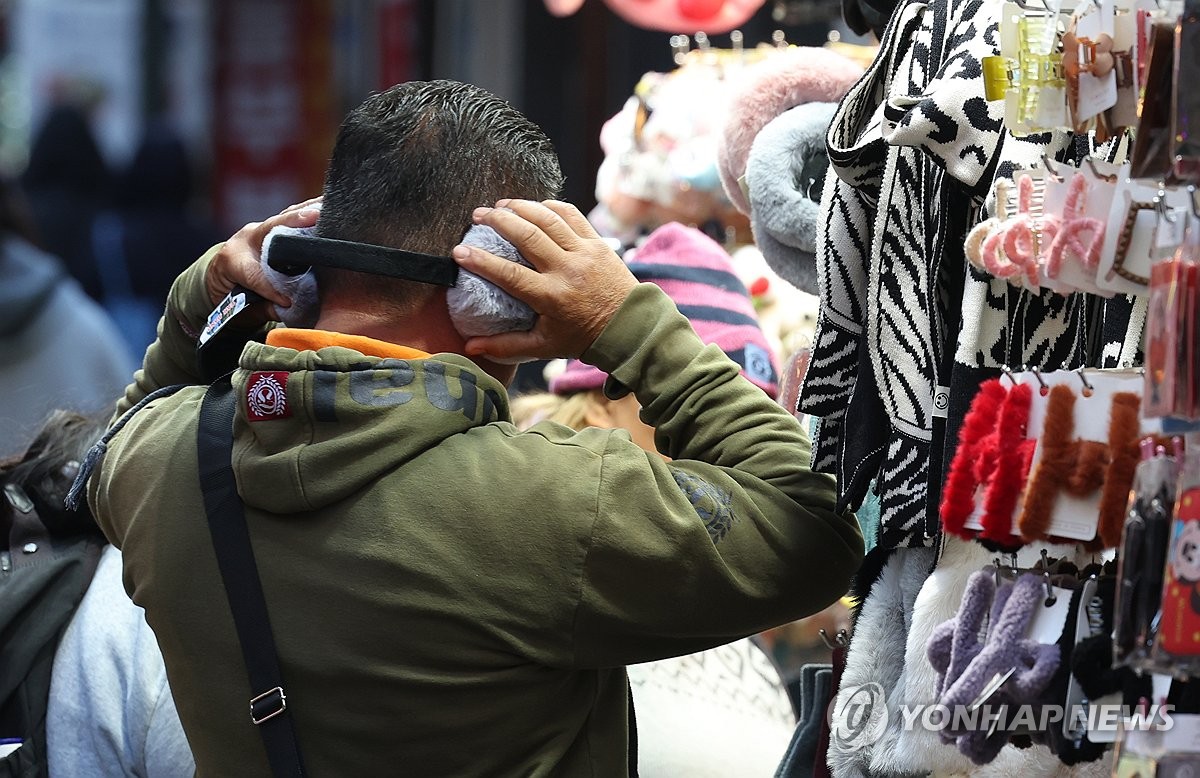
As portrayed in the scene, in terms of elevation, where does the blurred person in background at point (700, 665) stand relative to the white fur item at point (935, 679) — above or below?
below

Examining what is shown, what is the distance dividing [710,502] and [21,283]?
3119mm

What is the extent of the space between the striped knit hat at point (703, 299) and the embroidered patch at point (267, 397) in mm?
1183

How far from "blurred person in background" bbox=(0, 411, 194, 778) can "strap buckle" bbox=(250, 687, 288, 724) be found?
61 cm

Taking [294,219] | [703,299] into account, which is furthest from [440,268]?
[703,299]

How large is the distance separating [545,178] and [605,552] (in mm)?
446

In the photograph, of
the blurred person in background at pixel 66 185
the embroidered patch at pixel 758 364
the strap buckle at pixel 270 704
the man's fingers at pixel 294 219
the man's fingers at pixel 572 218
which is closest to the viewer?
the strap buckle at pixel 270 704

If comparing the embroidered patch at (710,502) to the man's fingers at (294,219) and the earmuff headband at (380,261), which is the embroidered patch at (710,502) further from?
the man's fingers at (294,219)

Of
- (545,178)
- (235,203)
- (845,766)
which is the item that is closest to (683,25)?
(545,178)

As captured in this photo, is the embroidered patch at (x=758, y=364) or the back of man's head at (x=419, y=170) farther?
the embroidered patch at (x=758, y=364)

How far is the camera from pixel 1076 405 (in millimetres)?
1218

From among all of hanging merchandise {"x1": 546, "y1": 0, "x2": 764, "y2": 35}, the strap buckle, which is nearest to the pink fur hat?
the strap buckle

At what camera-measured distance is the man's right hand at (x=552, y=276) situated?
62.8 inches

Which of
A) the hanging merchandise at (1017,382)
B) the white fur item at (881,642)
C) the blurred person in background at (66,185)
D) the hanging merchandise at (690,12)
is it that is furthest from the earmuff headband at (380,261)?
the blurred person in background at (66,185)

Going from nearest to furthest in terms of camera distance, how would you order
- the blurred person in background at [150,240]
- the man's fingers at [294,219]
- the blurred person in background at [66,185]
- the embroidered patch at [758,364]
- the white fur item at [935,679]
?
the white fur item at [935,679]
the man's fingers at [294,219]
the embroidered patch at [758,364]
the blurred person in background at [150,240]
the blurred person in background at [66,185]
